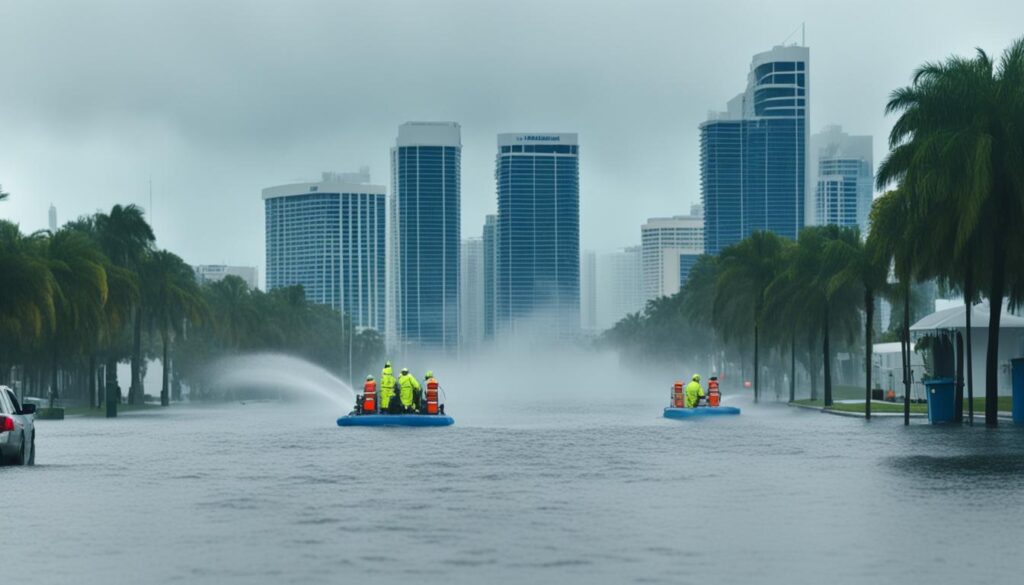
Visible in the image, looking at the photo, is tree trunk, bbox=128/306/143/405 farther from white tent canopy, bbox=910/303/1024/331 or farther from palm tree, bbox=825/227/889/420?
white tent canopy, bbox=910/303/1024/331

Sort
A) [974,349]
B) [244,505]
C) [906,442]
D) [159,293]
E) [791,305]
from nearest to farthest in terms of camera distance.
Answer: [244,505] → [906,442] → [974,349] → [791,305] → [159,293]

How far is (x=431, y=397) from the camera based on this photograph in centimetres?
5319

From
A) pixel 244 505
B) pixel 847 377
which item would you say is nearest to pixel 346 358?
pixel 847 377

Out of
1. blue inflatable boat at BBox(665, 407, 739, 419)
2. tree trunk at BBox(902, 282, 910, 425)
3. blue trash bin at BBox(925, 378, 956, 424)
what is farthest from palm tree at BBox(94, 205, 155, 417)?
blue trash bin at BBox(925, 378, 956, 424)

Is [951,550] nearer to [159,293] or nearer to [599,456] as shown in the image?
[599,456]

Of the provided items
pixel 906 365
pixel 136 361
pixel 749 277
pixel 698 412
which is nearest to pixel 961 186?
pixel 906 365

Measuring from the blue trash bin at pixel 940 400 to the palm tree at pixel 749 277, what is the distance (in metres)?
42.3

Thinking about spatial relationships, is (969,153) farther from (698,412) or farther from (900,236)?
(698,412)

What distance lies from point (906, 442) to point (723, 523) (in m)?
21.2

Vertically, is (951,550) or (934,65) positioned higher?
(934,65)

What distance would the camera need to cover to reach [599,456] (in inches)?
1341

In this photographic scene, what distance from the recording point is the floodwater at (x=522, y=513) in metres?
15.0

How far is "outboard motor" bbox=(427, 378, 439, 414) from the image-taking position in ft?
173

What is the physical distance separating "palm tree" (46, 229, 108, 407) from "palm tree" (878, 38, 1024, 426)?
46.4 metres
